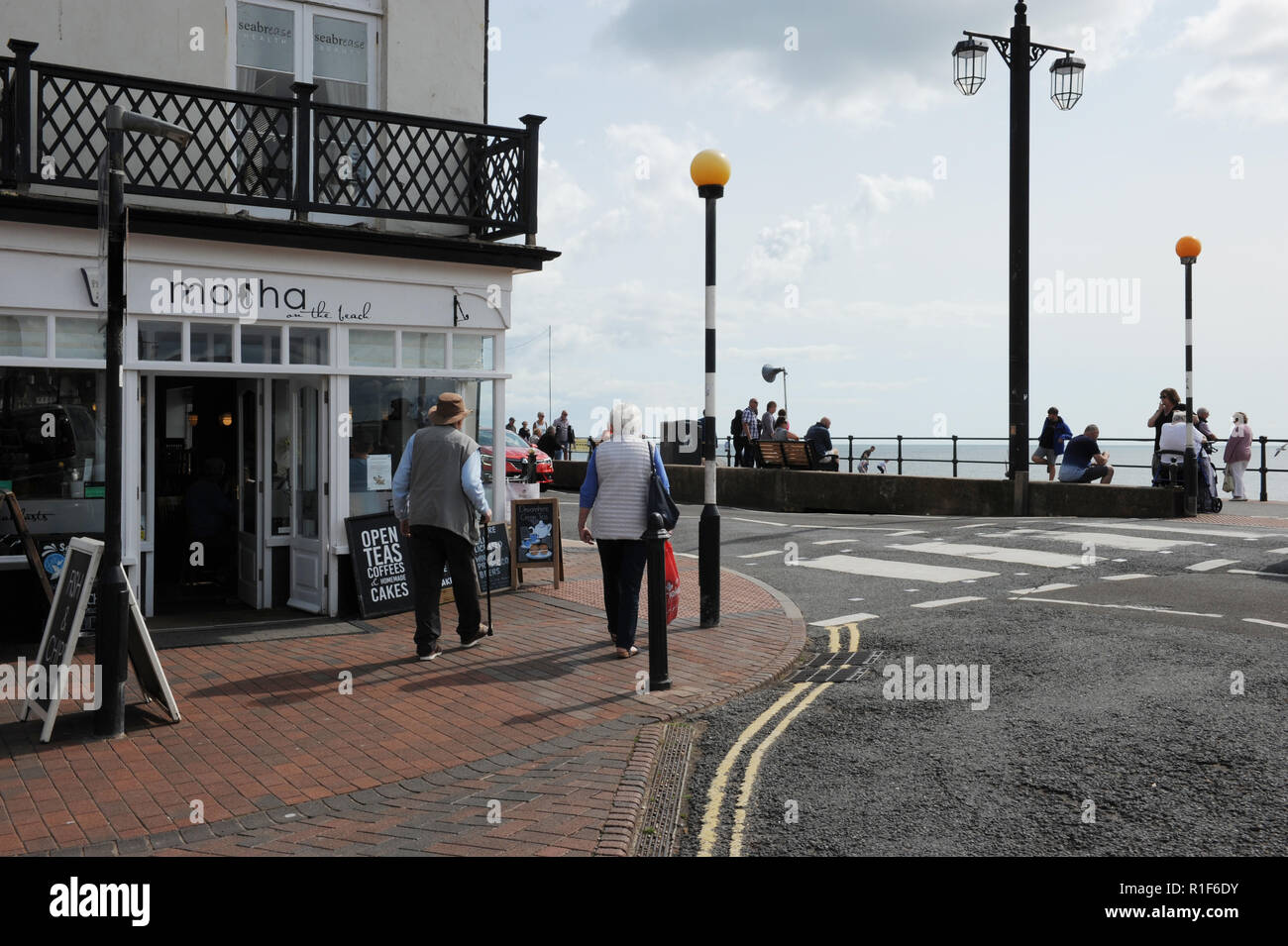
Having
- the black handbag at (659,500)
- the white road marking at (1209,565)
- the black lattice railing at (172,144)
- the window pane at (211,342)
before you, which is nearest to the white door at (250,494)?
the window pane at (211,342)

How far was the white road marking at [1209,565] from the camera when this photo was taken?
11.6 metres

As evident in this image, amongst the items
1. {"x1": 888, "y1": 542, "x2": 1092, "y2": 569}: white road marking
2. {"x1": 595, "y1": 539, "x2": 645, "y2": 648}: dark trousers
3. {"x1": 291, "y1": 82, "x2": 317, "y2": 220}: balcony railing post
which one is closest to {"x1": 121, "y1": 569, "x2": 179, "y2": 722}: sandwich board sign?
{"x1": 595, "y1": 539, "x2": 645, "y2": 648}: dark trousers

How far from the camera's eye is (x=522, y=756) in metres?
6.23

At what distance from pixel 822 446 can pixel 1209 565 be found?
12705 millimetres

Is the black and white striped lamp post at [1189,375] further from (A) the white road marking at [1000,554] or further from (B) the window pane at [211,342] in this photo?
(B) the window pane at [211,342]

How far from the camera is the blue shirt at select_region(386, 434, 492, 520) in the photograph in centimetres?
884

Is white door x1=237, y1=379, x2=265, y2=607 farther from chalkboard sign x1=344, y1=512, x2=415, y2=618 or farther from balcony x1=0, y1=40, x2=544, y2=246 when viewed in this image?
balcony x1=0, y1=40, x2=544, y2=246

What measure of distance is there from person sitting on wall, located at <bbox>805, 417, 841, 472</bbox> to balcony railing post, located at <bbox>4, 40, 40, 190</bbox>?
17.2 m

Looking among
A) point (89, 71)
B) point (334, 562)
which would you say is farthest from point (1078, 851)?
point (89, 71)

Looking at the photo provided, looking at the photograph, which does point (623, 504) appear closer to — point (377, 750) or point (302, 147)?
point (377, 750)

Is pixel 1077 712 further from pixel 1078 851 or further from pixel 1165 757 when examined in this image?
pixel 1078 851

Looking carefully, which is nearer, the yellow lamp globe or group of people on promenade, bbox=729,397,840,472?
the yellow lamp globe

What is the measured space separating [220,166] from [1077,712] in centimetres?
825
